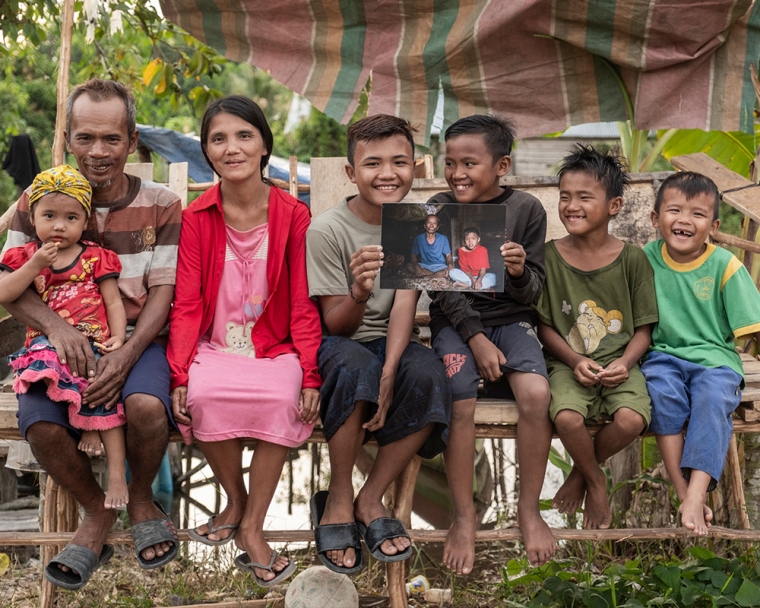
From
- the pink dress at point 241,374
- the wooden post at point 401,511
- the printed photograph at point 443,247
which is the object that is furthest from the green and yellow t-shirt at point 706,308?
the pink dress at point 241,374

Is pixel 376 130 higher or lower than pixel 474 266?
higher

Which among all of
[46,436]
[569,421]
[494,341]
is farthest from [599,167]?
[46,436]

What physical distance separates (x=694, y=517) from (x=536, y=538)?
0.55 metres

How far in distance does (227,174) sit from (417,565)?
103 inches

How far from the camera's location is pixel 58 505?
316cm

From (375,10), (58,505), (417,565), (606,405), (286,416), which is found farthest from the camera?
(417,565)

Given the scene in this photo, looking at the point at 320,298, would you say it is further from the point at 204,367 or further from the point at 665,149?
the point at 665,149

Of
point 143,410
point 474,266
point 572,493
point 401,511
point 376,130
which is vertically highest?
point 376,130

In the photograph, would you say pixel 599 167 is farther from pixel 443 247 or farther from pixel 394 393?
pixel 394 393

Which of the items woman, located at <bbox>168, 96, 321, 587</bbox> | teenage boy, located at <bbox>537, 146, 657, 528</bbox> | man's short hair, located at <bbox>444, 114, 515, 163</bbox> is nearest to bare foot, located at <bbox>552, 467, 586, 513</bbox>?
teenage boy, located at <bbox>537, 146, 657, 528</bbox>

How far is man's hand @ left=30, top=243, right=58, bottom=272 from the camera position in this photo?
8.87 ft

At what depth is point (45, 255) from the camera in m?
2.71

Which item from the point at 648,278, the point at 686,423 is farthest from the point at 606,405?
the point at 648,278

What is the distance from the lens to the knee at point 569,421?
2.87 m
